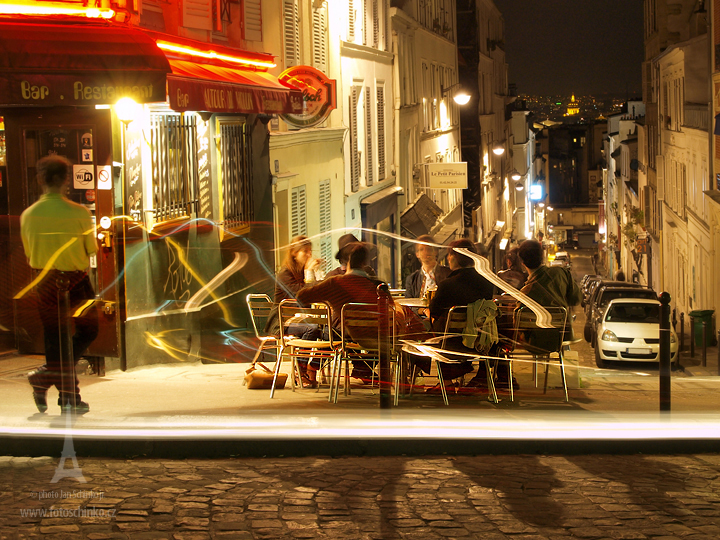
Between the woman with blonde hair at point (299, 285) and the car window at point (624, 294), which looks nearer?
the woman with blonde hair at point (299, 285)

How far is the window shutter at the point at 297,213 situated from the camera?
15969mm

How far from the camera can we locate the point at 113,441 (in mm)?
6602

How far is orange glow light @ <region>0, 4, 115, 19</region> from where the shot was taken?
8867mm

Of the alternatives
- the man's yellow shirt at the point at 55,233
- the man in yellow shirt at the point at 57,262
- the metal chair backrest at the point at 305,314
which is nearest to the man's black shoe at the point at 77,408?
the man in yellow shirt at the point at 57,262

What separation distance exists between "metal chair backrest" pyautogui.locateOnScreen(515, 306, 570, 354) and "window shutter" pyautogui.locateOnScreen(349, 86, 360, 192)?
40.9 ft

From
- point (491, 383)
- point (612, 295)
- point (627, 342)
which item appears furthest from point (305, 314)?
point (612, 295)

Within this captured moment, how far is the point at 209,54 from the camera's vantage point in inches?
450

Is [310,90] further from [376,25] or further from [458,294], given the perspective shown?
[376,25]

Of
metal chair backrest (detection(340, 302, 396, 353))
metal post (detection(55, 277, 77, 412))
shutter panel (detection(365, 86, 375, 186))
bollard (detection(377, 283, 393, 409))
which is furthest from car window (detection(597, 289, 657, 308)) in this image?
metal post (detection(55, 277, 77, 412))

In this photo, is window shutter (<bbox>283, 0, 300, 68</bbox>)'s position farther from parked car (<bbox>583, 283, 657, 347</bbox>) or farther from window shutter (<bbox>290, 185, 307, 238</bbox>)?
parked car (<bbox>583, 283, 657, 347</bbox>)

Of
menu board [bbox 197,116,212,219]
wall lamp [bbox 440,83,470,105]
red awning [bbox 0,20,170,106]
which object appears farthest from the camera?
wall lamp [bbox 440,83,470,105]

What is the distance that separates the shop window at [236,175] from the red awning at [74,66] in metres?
3.75

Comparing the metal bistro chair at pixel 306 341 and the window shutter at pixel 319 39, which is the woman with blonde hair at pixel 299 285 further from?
the window shutter at pixel 319 39

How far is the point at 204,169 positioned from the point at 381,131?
12.7m
